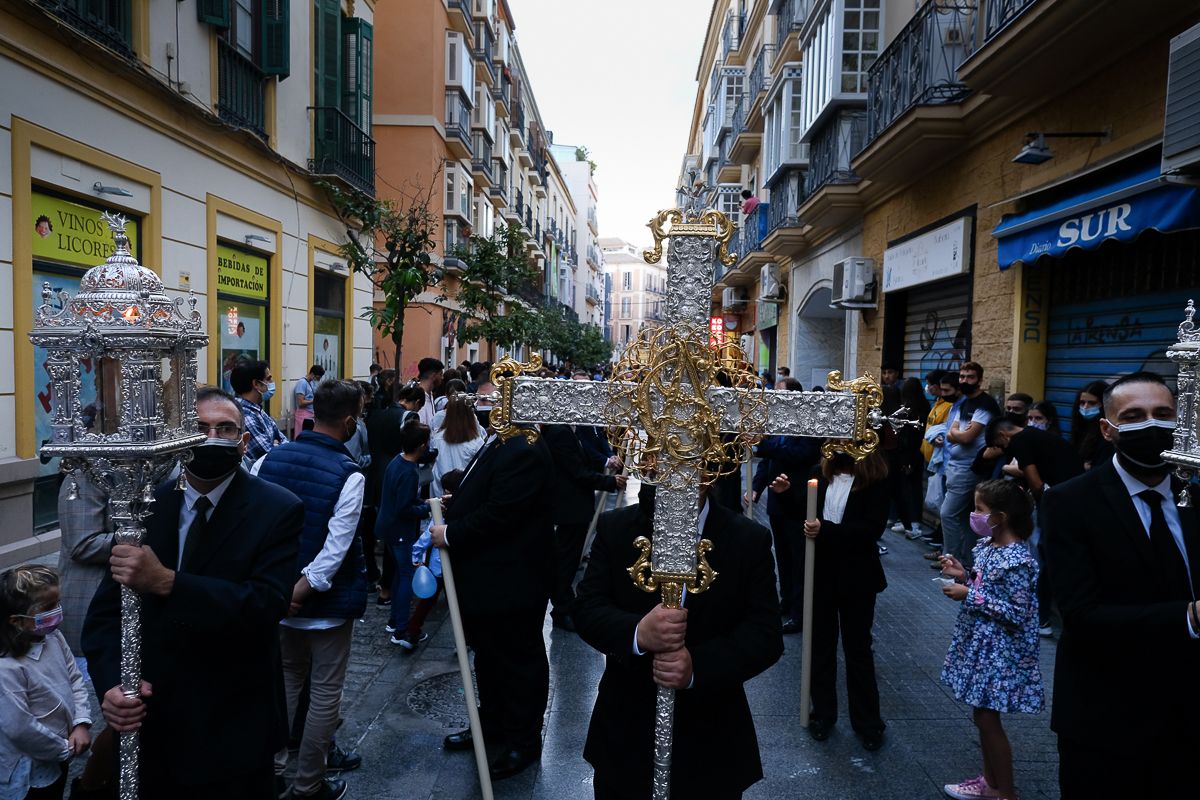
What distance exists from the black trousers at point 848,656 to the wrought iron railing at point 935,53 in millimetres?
7176

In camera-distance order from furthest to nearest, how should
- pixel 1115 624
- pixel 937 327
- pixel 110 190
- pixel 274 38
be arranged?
pixel 274 38 → pixel 937 327 → pixel 110 190 → pixel 1115 624

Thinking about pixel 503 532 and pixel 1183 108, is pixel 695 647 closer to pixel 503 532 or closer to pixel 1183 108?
pixel 503 532

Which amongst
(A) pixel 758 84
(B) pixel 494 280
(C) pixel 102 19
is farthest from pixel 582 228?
(C) pixel 102 19

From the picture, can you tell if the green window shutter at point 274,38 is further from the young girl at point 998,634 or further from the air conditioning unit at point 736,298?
the air conditioning unit at point 736,298

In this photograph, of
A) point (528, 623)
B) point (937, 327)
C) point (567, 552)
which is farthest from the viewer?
point (937, 327)

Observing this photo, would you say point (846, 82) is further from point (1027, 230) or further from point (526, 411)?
point (526, 411)

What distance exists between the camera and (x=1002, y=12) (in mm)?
8062

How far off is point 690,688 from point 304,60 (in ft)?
45.0

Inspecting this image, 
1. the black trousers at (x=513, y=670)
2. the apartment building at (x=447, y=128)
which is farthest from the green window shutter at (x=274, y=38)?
the black trousers at (x=513, y=670)

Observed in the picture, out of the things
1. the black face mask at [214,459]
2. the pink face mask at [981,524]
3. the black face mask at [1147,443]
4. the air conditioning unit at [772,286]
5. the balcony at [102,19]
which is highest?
the balcony at [102,19]

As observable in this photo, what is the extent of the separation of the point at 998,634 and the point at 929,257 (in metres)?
8.20

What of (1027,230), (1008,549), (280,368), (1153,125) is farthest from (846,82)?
(1008,549)

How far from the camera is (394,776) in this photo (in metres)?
4.20

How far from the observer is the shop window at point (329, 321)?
14664 mm
